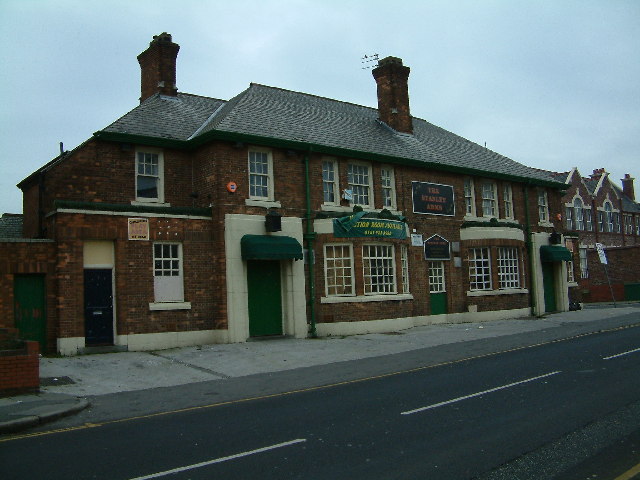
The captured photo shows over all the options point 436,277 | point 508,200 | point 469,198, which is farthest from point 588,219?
point 436,277

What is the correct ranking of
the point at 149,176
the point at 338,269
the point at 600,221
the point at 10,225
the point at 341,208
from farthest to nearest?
the point at 600,221, the point at 10,225, the point at 341,208, the point at 338,269, the point at 149,176

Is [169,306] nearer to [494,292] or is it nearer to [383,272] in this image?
[383,272]

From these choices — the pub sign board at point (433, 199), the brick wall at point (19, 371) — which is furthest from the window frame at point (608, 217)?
the brick wall at point (19, 371)

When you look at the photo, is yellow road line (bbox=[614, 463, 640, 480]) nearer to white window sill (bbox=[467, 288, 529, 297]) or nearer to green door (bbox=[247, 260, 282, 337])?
green door (bbox=[247, 260, 282, 337])

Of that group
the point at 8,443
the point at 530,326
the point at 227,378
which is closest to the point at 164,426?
the point at 8,443

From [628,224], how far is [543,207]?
28372 millimetres

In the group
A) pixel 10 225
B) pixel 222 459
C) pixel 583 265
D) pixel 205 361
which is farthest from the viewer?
pixel 583 265

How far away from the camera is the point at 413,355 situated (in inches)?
645

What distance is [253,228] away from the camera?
64.1 feet

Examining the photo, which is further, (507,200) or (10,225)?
(507,200)

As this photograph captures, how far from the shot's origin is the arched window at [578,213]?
4834 centimetres

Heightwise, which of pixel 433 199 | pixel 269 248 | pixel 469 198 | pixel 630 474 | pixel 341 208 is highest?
pixel 469 198

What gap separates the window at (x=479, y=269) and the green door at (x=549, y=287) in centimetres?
453

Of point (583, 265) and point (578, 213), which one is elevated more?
point (578, 213)
